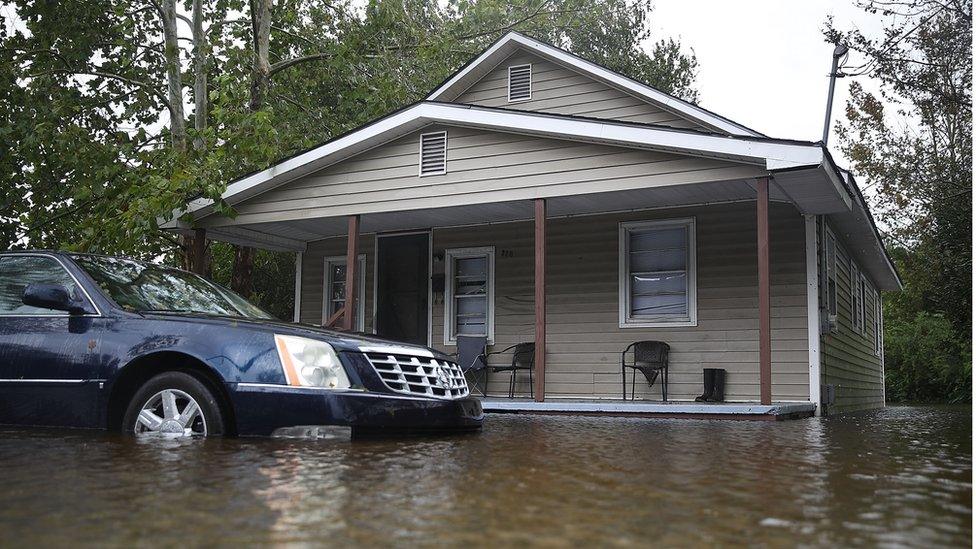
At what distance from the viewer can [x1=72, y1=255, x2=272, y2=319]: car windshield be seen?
6.38 metres

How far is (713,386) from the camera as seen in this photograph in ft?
38.6

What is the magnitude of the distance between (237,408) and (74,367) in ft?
4.21

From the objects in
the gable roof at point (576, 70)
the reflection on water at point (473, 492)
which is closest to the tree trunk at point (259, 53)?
the gable roof at point (576, 70)

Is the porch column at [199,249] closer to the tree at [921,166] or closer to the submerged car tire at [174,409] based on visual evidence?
the submerged car tire at [174,409]

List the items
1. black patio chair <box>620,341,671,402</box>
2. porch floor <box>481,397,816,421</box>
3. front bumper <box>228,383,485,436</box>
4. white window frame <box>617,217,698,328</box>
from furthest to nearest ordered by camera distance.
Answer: white window frame <box>617,217,698,328</box> < black patio chair <box>620,341,671,402</box> < porch floor <box>481,397,816,421</box> < front bumper <box>228,383,485,436</box>

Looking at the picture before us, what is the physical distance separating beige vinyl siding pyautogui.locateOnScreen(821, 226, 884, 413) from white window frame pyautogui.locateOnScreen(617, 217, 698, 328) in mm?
1829

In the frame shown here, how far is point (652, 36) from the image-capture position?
33781mm

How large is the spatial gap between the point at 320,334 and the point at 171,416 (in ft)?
3.42

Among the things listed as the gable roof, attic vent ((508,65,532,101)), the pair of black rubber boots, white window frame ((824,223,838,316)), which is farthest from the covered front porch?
attic vent ((508,65,532,101))

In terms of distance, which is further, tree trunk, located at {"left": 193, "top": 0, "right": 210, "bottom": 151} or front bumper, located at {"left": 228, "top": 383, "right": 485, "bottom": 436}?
tree trunk, located at {"left": 193, "top": 0, "right": 210, "bottom": 151}

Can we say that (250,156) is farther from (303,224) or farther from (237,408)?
(237,408)

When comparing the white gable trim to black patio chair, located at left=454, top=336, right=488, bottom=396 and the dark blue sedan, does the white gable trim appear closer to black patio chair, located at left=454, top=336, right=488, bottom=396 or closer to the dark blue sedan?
black patio chair, located at left=454, top=336, right=488, bottom=396

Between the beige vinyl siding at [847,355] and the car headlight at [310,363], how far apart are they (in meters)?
8.29

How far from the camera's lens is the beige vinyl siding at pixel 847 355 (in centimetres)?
1320
